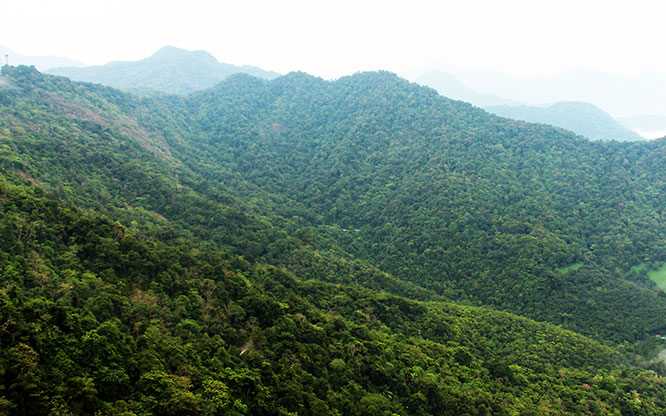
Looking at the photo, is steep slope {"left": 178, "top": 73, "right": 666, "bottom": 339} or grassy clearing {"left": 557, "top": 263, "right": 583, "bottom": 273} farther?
grassy clearing {"left": 557, "top": 263, "right": 583, "bottom": 273}

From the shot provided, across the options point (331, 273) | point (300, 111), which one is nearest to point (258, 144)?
point (300, 111)

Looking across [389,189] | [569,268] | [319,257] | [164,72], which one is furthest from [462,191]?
[164,72]

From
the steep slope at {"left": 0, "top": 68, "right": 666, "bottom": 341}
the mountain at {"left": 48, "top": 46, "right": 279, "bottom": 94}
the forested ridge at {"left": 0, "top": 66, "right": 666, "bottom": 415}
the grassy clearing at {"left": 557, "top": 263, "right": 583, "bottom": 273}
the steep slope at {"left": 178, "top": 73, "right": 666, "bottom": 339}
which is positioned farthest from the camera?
the mountain at {"left": 48, "top": 46, "right": 279, "bottom": 94}

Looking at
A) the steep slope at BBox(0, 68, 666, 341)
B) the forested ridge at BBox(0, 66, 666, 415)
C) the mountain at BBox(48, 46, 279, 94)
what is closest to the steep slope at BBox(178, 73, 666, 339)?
the steep slope at BBox(0, 68, 666, 341)

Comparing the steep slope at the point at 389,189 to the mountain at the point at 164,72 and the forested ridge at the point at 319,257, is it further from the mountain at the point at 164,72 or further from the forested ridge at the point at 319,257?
the mountain at the point at 164,72

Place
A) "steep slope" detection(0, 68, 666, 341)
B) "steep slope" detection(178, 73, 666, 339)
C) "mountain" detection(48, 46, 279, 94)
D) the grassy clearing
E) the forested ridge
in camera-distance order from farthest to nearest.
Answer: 1. "mountain" detection(48, 46, 279, 94)
2. the grassy clearing
3. "steep slope" detection(178, 73, 666, 339)
4. "steep slope" detection(0, 68, 666, 341)
5. the forested ridge

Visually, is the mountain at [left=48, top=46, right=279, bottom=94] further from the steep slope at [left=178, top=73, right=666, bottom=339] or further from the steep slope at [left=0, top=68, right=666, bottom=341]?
the steep slope at [left=0, top=68, right=666, bottom=341]
